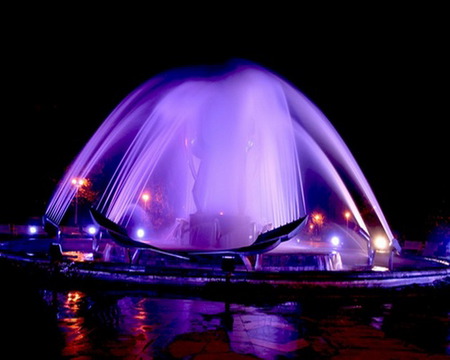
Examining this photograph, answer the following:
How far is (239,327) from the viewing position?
271 inches

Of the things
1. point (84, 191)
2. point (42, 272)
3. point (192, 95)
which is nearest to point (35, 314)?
point (42, 272)

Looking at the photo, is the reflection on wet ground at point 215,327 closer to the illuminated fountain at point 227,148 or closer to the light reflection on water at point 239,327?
the light reflection on water at point 239,327

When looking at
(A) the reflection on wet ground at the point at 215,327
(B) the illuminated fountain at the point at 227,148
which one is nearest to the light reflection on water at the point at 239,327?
(A) the reflection on wet ground at the point at 215,327

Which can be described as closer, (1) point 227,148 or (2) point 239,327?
(2) point 239,327

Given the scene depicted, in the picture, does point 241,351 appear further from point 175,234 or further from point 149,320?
point 175,234

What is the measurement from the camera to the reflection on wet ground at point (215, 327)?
571cm

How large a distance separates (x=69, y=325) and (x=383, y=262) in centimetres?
1370

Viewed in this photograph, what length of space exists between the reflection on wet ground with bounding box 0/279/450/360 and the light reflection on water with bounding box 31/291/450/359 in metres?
0.01

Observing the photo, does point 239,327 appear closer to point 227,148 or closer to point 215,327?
point 215,327

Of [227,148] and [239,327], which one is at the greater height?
[227,148]

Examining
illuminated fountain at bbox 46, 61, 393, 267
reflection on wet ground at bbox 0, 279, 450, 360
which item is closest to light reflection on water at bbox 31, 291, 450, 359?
reflection on wet ground at bbox 0, 279, 450, 360

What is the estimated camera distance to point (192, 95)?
720 inches

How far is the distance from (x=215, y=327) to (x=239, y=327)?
1.26ft

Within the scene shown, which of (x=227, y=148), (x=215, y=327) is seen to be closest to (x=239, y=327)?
(x=215, y=327)
